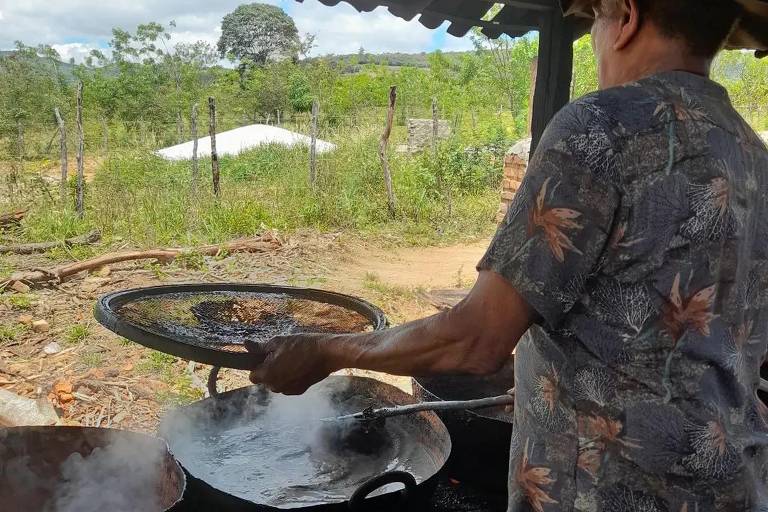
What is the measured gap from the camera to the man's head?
44.2 inches

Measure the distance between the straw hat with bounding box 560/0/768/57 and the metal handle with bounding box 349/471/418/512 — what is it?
1263 millimetres

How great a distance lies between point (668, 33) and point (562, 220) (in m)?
0.42

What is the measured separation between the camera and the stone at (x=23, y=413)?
10.7 feet

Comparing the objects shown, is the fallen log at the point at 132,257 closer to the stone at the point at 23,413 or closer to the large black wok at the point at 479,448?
the stone at the point at 23,413

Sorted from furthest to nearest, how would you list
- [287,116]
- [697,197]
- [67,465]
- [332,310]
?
[287,116] < [332,310] < [67,465] < [697,197]

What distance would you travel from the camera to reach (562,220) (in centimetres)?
104

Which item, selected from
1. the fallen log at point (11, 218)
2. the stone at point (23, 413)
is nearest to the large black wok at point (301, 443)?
the stone at point (23, 413)

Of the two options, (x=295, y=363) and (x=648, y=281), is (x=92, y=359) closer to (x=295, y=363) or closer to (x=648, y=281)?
(x=295, y=363)

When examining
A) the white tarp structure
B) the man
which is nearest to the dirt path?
the man

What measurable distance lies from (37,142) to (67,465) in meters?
14.9

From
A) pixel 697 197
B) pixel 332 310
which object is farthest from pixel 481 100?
pixel 697 197

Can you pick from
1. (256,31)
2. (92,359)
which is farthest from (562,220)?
(256,31)

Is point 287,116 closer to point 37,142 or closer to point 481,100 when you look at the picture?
point 481,100

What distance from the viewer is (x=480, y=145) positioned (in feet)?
43.7
